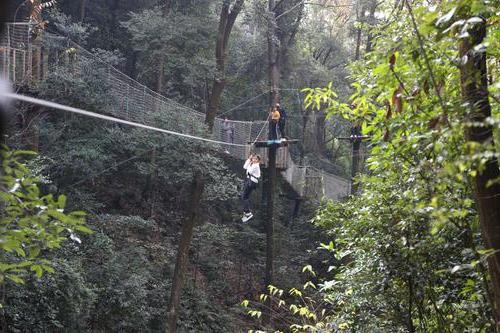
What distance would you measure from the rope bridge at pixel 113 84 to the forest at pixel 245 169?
41 mm

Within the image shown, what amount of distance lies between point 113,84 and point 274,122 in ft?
10.7

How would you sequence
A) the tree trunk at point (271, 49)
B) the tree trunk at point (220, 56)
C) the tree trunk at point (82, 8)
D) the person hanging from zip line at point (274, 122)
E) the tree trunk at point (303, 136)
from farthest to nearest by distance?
1. the tree trunk at point (303, 136)
2. the tree trunk at point (82, 8)
3. the tree trunk at point (271, 49)
4. the person hanging from zip line at point (274, 122)
5. the tree trunk at point (220, 56)

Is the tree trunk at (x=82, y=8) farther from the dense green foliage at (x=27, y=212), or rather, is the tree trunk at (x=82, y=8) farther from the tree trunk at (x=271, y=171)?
the dense green foliage at (x=27, y=212)

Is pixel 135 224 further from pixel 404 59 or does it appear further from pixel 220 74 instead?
pixel 404 59

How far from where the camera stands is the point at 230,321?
12164mm

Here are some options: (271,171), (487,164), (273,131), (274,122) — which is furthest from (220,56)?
(487,164)

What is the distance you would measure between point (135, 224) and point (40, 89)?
336cm

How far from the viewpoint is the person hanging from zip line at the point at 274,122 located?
1227 cm

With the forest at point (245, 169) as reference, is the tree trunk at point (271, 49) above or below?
above

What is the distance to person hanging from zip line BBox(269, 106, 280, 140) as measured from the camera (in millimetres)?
12266

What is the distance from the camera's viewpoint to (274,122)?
12406 millimetres

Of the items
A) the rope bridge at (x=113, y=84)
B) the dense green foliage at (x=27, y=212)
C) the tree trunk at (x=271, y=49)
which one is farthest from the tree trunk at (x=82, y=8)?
the dense green foliage at (x=27, y=212)

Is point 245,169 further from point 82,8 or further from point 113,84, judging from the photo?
point 82,8

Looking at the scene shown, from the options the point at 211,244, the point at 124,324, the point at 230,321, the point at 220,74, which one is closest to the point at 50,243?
the point at 124,324
